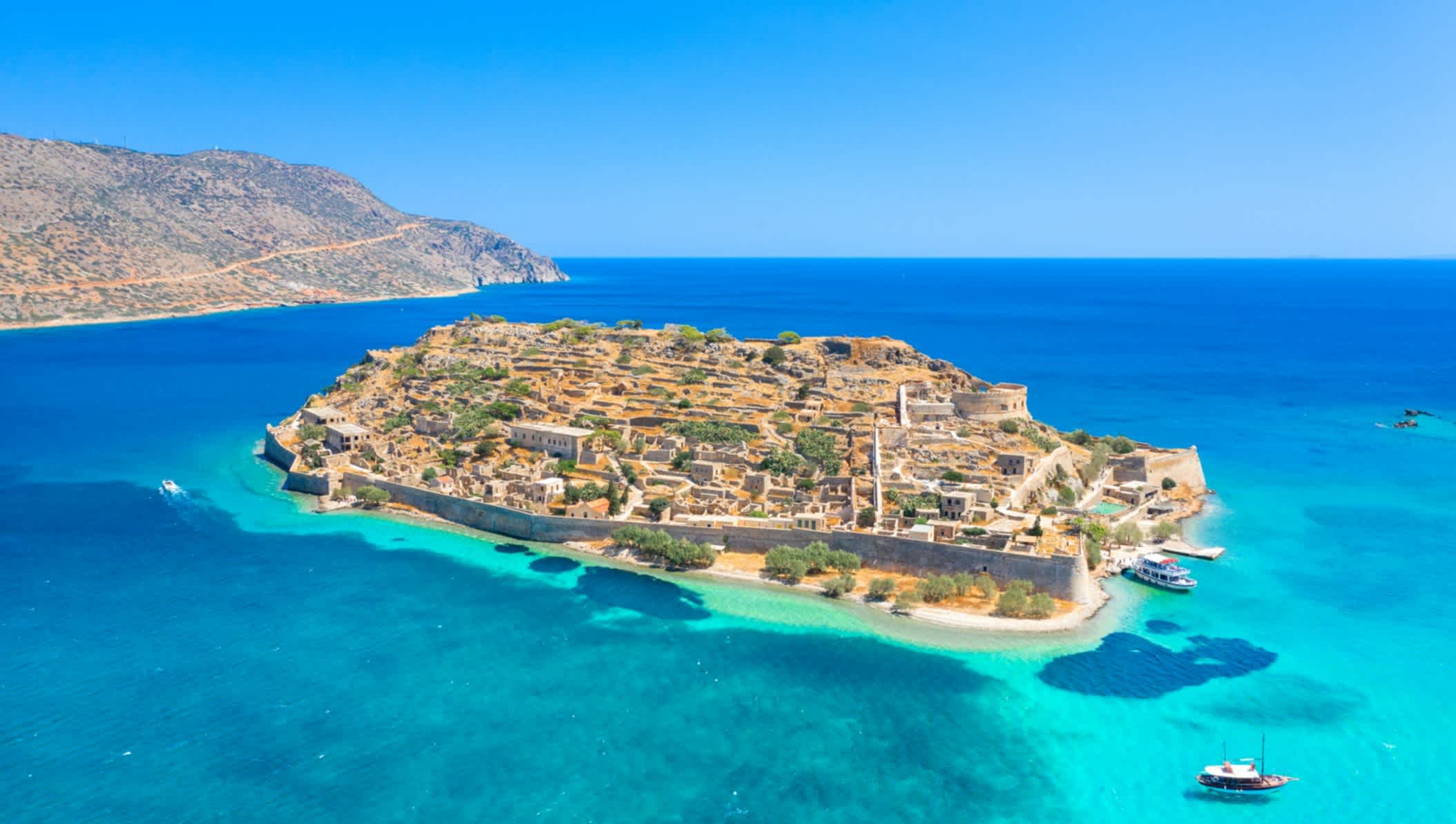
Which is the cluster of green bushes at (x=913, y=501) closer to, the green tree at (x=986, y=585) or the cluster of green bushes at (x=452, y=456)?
the green tree at (x=986, y=585)

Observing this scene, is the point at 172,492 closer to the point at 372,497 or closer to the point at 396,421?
the point at 372,497

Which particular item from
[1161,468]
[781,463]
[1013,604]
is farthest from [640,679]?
[1161,468]

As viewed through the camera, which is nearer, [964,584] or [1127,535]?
[964,584]

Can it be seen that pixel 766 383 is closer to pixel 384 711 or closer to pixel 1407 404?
pixel 384 711

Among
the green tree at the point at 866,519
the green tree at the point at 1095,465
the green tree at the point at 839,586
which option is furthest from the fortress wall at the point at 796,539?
the green tree at the point at 1095,465


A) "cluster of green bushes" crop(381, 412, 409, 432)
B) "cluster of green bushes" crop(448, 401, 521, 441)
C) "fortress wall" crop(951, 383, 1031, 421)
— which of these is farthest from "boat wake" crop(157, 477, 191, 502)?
"fortress wall" crop(951, 383, 1031, 421)

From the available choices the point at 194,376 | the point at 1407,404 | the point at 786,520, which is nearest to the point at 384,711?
the point at 786,520
